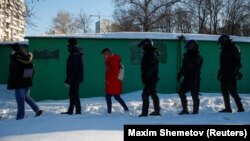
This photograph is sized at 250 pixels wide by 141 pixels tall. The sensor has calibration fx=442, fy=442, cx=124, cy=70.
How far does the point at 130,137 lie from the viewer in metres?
5.23

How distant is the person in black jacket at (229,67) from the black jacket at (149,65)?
1.36 meters

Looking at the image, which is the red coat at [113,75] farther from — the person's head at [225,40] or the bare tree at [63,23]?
the bare tree at [63,23]

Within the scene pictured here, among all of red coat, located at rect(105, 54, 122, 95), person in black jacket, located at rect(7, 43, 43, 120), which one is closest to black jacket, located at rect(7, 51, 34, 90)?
person in black jacket, located at rect(7, 43, 43, 120)

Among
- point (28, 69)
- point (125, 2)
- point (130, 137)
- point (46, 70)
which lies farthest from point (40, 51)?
point (125, 2)

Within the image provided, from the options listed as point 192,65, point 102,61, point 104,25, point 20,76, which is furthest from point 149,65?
point 104,25

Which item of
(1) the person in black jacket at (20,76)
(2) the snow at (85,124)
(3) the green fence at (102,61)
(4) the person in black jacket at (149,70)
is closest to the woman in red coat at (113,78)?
(4) the person in black jacket at (149,70)

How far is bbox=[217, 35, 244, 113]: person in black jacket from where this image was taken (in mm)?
8785

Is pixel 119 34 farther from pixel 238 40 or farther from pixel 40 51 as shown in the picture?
pixel 238 40

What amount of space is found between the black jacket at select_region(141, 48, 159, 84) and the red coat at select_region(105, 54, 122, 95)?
4.38 ft

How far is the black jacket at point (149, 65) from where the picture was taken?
8609 millimetres

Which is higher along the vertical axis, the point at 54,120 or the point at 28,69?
the point at 28,69

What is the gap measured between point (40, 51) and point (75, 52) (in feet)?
18.4

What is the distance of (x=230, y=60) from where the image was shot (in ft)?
29.0

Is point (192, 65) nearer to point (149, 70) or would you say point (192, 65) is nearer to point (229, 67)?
point (229, 67)
